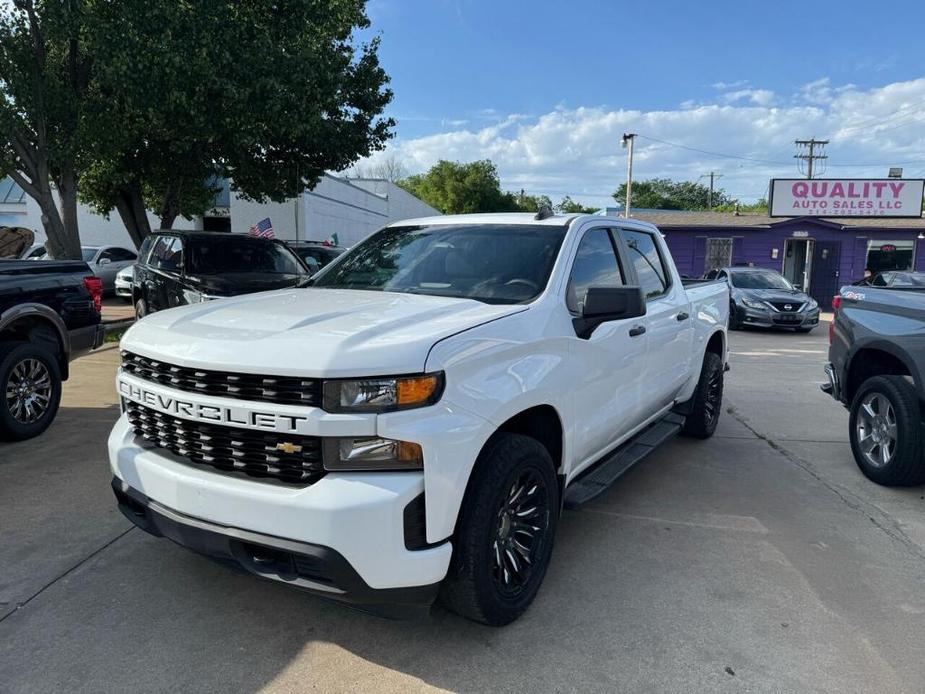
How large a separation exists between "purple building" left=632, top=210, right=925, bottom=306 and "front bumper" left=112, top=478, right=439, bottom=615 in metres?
23.7

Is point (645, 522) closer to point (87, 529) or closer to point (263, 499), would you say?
point (263, 499)

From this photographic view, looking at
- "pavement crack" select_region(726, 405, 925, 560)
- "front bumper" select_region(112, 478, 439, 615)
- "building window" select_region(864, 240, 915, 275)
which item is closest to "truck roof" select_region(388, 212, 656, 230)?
"front bumper" select_region(112, 478, 439, 615)

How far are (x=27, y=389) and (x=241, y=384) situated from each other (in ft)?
13.3

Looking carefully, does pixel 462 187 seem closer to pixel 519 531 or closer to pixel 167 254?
pixel 167 254

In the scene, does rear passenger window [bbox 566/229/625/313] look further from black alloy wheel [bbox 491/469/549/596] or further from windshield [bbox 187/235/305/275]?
windshield [bbox 187/235/305/275]

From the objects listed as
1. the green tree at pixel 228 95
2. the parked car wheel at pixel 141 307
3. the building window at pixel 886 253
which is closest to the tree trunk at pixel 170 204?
the green tree at pixel 228 95

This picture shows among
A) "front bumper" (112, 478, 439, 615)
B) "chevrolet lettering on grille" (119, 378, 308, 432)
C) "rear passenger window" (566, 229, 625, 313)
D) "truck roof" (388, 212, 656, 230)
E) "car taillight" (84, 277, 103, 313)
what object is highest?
"truck roof" (388, 212, 656, 230)

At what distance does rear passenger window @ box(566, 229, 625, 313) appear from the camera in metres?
3.48

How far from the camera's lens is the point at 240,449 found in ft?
8.33

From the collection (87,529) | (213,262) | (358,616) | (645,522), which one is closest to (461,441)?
(358,616)

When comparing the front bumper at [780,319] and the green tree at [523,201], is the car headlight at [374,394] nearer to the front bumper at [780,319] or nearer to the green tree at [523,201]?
the front bumper at [780,319]

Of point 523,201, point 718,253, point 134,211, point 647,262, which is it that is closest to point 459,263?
point 647,262

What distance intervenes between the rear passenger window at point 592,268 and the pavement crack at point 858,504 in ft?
7.48

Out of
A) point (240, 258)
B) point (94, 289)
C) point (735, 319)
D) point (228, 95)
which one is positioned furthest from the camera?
point (735, 319)
